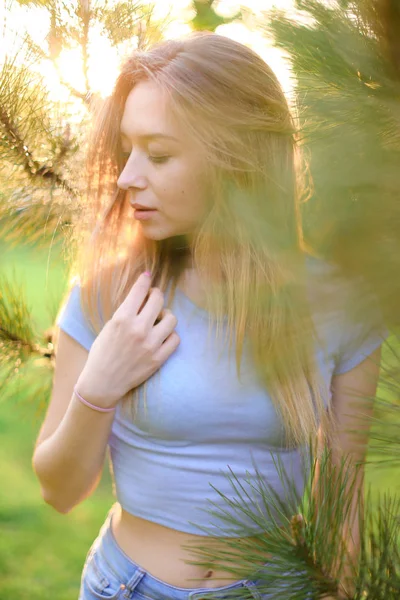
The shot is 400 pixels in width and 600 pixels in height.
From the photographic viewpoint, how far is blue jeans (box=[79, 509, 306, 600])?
908mm

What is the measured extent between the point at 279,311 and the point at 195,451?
1.68ft

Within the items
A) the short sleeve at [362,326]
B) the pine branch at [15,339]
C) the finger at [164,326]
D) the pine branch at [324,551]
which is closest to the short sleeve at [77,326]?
the finger at [164,326]

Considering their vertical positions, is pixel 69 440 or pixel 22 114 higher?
pixel 22 114

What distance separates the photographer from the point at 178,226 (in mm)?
899

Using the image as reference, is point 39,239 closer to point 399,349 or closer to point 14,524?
point 399,349

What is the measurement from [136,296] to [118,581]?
15.0 inches

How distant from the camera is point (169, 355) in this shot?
0.94 meters

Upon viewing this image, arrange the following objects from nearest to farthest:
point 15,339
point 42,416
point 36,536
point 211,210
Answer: point 211,210, point 15,339, point 42,416, point 36,536

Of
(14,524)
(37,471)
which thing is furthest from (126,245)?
(14,524)

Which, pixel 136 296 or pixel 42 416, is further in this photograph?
pixel 42 416

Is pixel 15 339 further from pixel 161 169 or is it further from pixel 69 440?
pixel 161 169

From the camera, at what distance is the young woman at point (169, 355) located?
873mm

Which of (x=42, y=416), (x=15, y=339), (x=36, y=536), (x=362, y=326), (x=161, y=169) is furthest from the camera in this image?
(x=36, y=536)

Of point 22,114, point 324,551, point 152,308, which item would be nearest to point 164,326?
point 152,308
